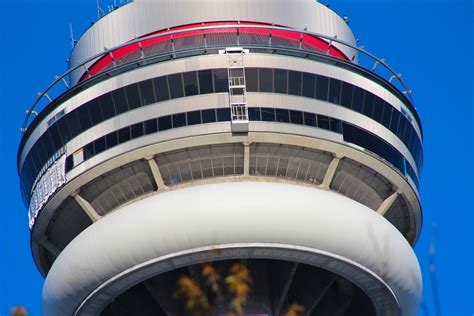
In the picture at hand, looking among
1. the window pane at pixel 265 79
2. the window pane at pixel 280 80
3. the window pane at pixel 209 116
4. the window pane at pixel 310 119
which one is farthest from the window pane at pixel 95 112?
the window pane at pixel 310 119

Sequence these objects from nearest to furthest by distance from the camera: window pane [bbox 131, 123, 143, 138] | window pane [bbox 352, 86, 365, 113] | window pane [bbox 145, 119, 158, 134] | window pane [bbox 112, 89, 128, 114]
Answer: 1. window pane [bbox 145, 119, 158, 134]
2. window pane [bbox 131, 123, 143, 138]
3. window pane [bbox 112, 89, 128, 114]
4. window pane [bbox 352, 86, 365, 113]

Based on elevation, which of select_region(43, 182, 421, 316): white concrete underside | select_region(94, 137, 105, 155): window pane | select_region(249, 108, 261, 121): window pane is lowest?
select_region(43, 182, 421, 316): white concrete underside

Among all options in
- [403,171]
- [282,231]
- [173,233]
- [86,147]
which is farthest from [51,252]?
[403,171]

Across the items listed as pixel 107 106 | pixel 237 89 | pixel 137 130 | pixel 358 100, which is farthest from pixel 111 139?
pixel 358 100

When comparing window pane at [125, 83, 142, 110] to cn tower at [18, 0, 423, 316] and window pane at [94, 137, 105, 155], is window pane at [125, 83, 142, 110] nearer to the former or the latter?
cn tower at [18, 0, 423, 316]

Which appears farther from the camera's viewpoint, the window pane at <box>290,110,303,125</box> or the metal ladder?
the window pane at <box>290,110,303,125</box>

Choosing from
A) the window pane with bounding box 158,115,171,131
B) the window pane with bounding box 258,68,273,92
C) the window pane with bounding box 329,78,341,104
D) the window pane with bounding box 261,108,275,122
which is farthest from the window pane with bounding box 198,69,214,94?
the window pane with bounding box 329,78,341,104
